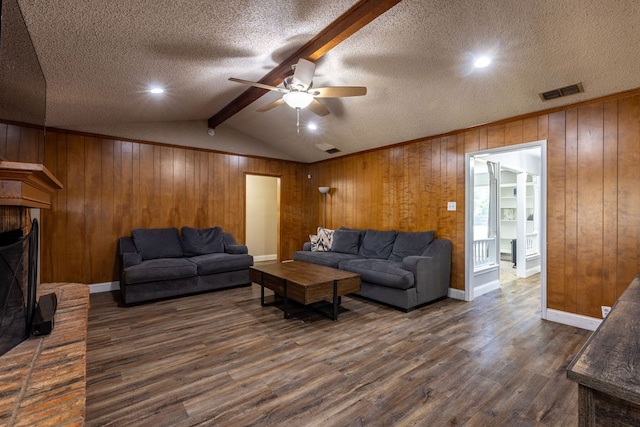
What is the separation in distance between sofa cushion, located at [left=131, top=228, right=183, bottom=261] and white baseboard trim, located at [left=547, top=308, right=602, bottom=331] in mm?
4987

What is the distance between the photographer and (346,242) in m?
5.24

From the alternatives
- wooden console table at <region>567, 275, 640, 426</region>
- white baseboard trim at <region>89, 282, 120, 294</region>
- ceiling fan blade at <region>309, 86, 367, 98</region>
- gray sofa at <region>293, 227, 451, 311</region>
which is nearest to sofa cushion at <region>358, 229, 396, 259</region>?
gray sofa at <region>293, 227, 451, 311</region>

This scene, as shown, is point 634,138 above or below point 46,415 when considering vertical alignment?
above

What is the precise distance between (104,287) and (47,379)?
3.79m

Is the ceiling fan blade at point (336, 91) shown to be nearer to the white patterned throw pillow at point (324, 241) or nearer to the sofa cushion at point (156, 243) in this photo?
the white patterned throw pillow at point (324, 241)

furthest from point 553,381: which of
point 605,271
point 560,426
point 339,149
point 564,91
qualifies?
point 339,149

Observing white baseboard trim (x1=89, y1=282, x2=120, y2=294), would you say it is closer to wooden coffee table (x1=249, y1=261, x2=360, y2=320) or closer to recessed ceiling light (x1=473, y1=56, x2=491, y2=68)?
wooden coffee table (x1=249, y1=261, x2=360, y2=320)

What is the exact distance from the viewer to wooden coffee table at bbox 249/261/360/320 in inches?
121

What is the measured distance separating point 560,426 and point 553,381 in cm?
53

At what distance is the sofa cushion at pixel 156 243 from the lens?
14.4 feet

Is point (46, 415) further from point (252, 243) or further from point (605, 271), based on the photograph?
point (252, 243)

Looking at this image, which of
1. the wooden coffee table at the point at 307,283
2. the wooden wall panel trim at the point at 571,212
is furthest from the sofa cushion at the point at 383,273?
the wooden wall panel trim at the point at 571,212

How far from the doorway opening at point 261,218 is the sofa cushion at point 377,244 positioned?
3033mm

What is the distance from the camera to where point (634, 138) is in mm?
2789
